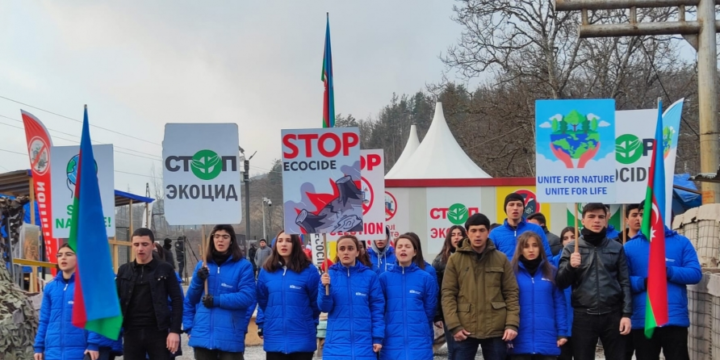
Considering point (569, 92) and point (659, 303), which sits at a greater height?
point (569, 92)

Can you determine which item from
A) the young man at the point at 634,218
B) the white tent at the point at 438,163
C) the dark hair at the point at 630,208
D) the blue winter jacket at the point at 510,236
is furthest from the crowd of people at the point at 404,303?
the white tent at the point at 438,163

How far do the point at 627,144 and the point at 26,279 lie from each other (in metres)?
13.2

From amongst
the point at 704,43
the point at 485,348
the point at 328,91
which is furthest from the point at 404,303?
the point at 704,43

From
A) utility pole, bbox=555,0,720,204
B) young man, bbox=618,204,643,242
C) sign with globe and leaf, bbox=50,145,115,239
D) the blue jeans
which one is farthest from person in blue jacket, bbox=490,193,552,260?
utility pole, bbox=555,0,720,204

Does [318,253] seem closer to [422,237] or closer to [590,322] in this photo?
[422,237]

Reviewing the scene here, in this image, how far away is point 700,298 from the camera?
320 inches

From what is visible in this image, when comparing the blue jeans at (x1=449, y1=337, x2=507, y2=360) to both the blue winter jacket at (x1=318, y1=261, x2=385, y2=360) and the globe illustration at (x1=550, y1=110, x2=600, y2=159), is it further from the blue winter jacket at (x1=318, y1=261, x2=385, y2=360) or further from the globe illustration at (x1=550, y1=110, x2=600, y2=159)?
the globe illustration at (x1=550, y1=110, x2=600, y2=159)

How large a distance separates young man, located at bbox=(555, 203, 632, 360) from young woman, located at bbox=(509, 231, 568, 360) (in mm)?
142

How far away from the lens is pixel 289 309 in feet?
23.4

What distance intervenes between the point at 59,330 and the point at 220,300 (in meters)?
1.51

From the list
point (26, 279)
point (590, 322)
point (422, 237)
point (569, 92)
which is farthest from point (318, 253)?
point (569, 92)

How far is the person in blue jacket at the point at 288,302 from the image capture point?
7.09 m

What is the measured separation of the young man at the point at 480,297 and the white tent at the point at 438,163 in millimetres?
11755

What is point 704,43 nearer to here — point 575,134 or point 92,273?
point 575,134
